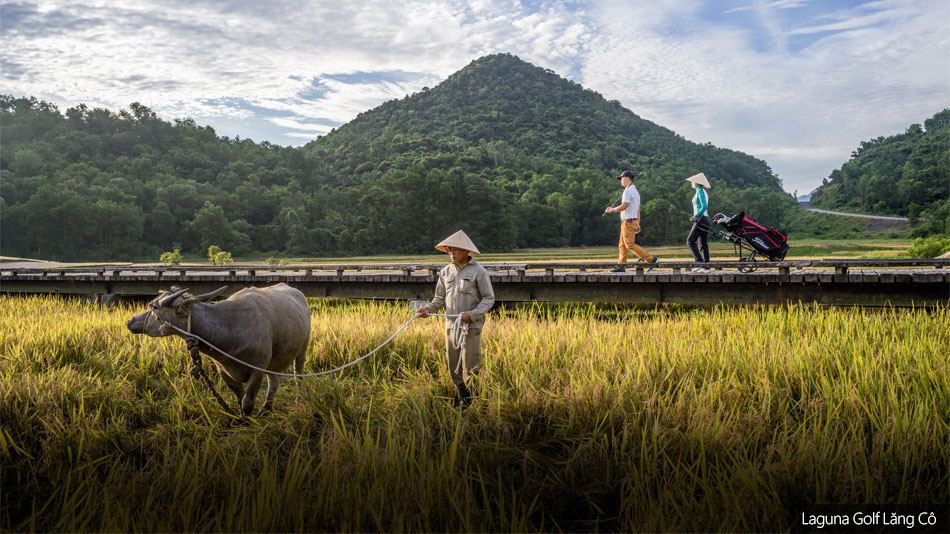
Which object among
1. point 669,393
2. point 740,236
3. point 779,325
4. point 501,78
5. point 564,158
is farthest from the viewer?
point 501,78

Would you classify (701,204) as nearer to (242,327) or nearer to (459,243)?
(459,243)

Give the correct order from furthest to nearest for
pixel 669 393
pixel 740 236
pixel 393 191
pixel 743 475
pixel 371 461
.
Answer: pixel 393 191 → pixel 740 236 → pixel 669 393 → pixel 371 461 → pixel 743 475

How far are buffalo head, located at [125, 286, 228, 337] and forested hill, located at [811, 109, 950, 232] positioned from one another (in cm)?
3936

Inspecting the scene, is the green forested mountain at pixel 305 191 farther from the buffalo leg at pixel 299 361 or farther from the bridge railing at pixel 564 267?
the buffalo leg at pixel 299 361

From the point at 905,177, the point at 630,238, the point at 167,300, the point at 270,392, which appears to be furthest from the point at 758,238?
the point at 905,177

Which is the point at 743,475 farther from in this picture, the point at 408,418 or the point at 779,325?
the point at 779,325

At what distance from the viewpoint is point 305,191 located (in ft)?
272

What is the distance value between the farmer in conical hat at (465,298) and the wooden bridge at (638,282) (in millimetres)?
6220

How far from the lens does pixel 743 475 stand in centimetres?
355

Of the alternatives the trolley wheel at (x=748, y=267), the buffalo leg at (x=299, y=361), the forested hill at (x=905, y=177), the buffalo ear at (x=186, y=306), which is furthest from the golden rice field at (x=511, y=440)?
the forested hill at (x=905, y=177)

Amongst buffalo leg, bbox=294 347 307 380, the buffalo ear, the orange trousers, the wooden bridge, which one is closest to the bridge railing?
the wooden bridge

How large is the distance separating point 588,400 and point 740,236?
27.0ft

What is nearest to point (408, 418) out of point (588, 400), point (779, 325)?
point (588, 400)

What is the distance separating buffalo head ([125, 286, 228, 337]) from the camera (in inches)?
183
